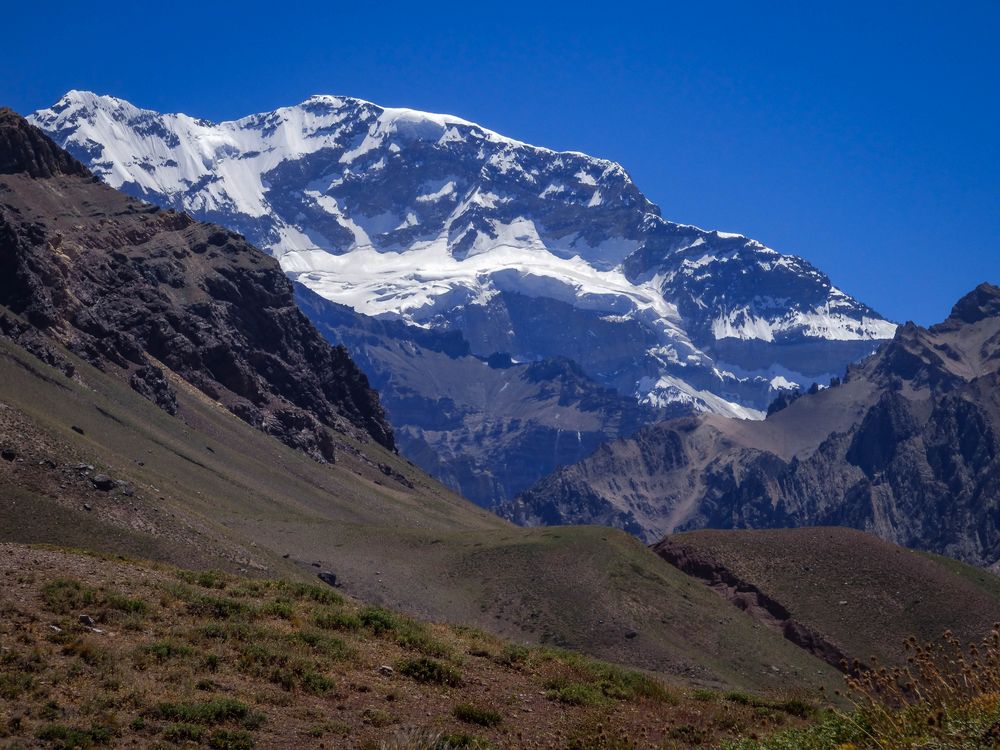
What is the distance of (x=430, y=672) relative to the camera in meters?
24.1

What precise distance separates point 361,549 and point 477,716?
273 feet

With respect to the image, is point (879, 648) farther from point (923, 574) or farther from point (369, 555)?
point (369, 555)

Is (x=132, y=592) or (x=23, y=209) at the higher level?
(x=23, y=209)

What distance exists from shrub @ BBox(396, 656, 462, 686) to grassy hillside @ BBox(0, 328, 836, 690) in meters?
43.8

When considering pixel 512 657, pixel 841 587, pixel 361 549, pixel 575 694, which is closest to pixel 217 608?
pixel 512 657

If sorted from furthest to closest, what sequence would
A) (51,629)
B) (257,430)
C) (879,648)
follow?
(257,430)
(879,648)
(51,629)

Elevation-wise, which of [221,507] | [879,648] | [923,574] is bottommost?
[221,507]

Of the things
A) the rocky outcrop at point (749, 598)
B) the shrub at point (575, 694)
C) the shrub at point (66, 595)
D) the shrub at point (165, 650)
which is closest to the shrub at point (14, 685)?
the shrub at point (165, 650)

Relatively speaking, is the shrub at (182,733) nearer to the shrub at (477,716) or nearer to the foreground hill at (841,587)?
the shrub at (477,716)

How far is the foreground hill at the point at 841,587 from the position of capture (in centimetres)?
8762

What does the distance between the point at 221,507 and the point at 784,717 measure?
306 feet

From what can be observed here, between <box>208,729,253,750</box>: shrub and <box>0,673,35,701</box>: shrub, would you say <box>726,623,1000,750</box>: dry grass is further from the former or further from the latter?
<box>0,673,35,701</box>: shrub

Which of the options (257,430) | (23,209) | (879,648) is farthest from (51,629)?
(23,209)

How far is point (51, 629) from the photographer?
22516 millimetres
